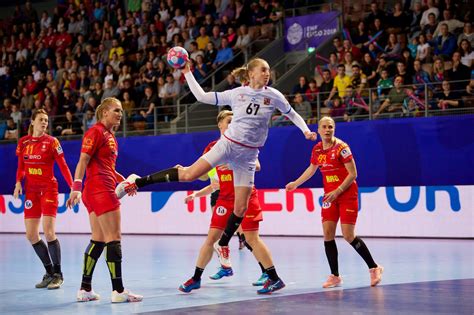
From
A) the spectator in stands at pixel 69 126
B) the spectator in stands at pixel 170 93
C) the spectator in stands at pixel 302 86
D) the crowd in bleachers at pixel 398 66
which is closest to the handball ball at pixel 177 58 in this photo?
the crowd in bleachers at pixel 398 66

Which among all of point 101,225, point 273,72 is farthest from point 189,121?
point 101,225

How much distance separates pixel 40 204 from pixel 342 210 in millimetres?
3809

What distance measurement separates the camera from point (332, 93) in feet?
57.7

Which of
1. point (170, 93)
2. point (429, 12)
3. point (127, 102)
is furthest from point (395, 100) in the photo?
point (127, 102)

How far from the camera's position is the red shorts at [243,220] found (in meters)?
9.09

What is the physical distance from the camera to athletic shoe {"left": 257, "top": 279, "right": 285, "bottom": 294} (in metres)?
8.54

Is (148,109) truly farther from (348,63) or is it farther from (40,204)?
(40,204)

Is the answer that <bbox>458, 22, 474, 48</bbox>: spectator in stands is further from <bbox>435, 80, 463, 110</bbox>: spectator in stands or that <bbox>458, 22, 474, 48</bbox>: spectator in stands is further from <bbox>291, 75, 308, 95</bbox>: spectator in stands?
<bbox>291, 75, 308, 95</bbox>: spectator in stands

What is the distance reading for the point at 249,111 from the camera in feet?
27.1

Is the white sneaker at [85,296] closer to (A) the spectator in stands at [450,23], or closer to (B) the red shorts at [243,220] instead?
(B) the red shorts at [243,220]

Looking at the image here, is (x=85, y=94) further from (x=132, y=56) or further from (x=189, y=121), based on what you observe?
(x=189, y=121)

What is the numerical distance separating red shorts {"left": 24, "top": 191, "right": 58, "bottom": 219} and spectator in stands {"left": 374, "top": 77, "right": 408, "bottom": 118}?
362 inches

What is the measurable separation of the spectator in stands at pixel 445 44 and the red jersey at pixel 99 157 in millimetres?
10929

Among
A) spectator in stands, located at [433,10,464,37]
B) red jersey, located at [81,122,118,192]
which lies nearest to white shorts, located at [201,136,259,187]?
red jersey, located at [81,122,118,192]
